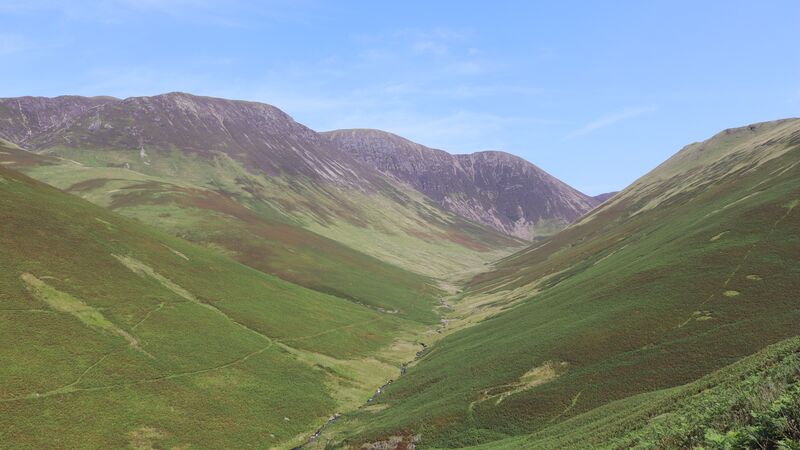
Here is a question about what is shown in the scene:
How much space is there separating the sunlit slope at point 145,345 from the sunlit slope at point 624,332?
13.9 metres

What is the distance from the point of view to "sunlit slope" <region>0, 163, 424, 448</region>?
5106 centimetres

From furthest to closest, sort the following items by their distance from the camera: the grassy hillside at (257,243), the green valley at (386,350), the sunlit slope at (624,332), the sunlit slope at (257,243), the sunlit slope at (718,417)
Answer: the sunlit slope at (257,243), the grassy hillside at (257,243), the sunlit slope at (624,332), the green valley at (386,350), the sunlit slope at (718,417)

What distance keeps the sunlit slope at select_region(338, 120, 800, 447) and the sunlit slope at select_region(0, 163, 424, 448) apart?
1391cm

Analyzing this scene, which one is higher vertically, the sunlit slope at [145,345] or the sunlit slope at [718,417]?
the sunlit slope at [718,417]

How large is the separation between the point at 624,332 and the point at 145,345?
2743 inches

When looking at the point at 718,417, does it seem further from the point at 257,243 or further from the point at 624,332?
the point at 257,243

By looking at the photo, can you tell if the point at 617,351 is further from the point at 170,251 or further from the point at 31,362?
the point at 170,251

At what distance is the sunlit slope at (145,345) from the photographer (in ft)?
168

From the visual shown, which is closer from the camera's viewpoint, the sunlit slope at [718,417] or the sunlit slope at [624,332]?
the sunlit slope at [718,417]

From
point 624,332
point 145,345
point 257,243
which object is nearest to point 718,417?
point 624,332

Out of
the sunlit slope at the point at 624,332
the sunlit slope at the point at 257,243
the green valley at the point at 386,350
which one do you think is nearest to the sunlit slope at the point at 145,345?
the green valley at the point at 386,350

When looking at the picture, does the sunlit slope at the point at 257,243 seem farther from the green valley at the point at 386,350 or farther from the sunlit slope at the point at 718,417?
the sunlit slope at the point at 718,417

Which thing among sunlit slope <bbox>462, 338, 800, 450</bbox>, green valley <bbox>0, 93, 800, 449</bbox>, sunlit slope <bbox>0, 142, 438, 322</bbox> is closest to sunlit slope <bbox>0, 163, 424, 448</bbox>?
green valley <bbox>0, 93, 800, 449</bbox>

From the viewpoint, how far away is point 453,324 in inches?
5079
